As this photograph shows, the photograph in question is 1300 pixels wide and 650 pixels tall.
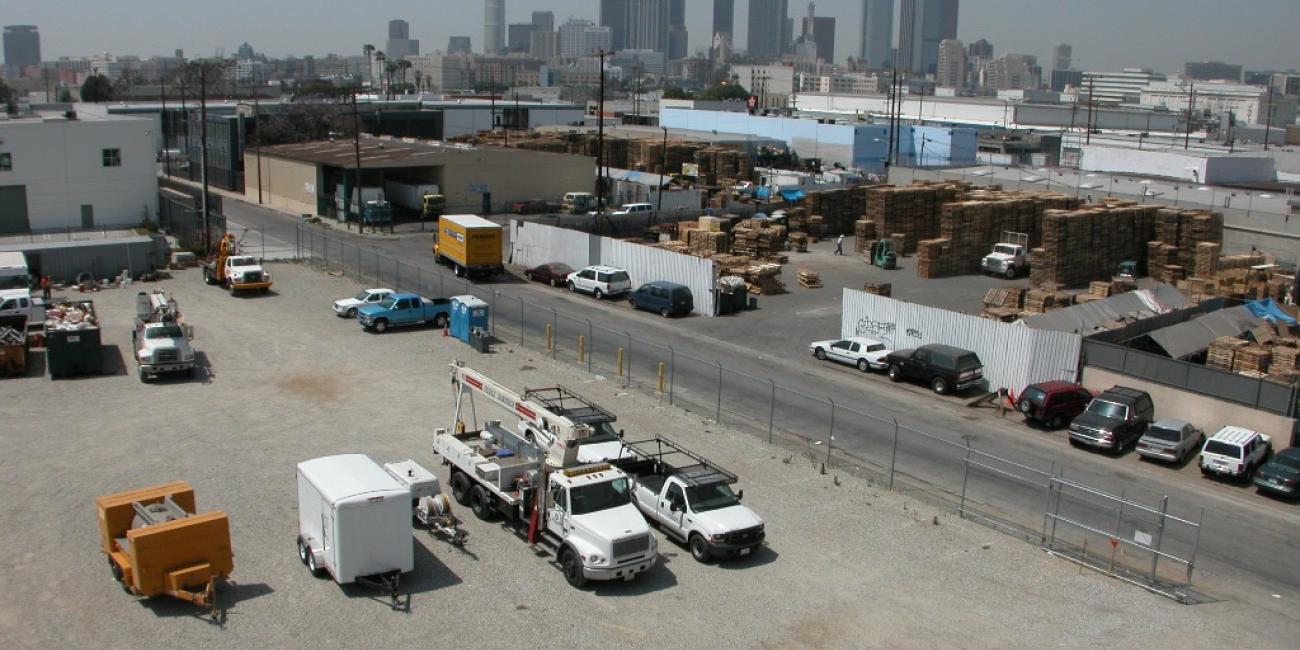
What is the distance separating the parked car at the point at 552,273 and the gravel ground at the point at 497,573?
718 inches

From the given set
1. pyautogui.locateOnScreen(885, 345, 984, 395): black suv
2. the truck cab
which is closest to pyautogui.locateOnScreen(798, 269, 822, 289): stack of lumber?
the truck cab

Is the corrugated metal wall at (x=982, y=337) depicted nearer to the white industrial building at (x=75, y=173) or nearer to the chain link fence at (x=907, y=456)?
the chain link fence at (x=907, y=456)

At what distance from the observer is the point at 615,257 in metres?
46.5

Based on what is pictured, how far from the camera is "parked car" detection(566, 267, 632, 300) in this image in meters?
43.6

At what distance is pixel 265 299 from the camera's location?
41.4 metres

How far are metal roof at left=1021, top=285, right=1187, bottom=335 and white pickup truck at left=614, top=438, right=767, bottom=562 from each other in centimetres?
1582

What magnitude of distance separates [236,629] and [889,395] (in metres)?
20.3

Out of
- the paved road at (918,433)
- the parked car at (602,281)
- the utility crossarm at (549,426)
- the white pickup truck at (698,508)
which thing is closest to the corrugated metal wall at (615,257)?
the parked car at (602,281)

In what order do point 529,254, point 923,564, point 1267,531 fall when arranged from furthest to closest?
point 529,254 < point 1267,531 < point 923,564

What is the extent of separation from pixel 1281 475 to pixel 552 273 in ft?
95.6

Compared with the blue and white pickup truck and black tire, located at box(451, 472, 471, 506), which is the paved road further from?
black tire, located at box(451, 472, 471, 506)

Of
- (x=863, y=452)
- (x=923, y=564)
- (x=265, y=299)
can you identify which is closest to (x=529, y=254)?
(x=265, y=299)

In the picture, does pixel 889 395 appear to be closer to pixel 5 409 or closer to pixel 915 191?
pixel 5 409

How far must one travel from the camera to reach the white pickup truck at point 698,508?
18875 millimetres
